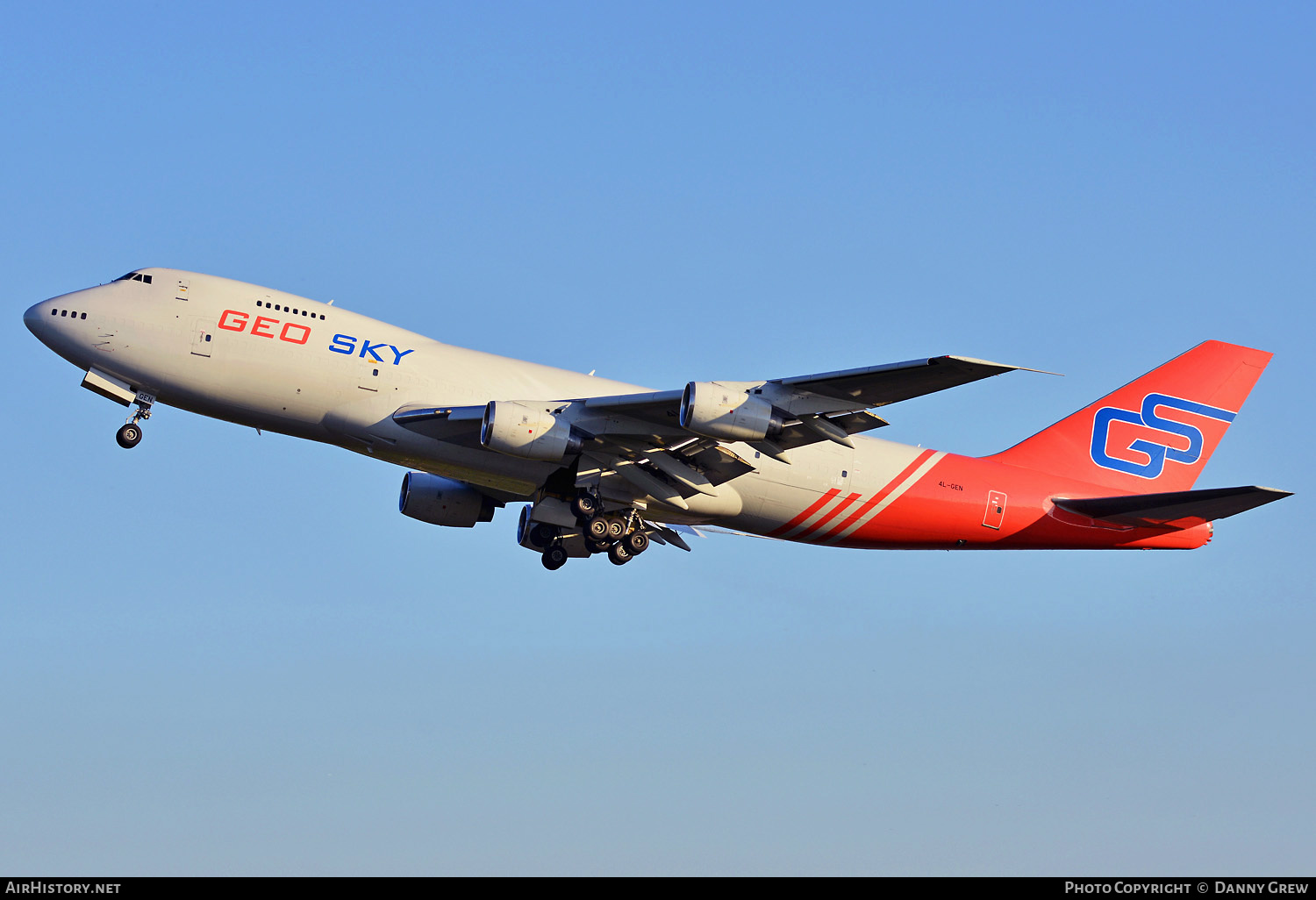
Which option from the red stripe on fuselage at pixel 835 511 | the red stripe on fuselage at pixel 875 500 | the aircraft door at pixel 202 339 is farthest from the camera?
the red stripe on fuselage at pixel 875 500

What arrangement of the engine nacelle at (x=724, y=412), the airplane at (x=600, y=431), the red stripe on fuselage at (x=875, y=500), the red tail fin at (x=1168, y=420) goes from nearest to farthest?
the engine nacelle at (x=724, y=412), the airplane at (x=600, y=431), the red stripe on fuselage at (x=875, y=500), the red tail fin at (x=1168, y=420)

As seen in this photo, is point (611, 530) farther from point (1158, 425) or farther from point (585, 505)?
point (1158, 425)

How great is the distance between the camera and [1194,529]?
116ft

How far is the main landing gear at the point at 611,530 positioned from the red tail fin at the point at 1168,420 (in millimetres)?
12189

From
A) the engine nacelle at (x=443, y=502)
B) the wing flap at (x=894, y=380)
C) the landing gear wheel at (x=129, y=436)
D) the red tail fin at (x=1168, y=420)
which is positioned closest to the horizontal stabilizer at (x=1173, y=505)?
the red tail fin at (x=1168, y=420)

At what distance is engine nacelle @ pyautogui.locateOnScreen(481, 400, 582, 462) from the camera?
29.8m

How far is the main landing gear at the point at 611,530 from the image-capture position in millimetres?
32844

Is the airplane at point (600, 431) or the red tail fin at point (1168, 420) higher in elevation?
the red tail fin at point (1168, 420)

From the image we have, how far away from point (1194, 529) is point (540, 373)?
60.3 feet

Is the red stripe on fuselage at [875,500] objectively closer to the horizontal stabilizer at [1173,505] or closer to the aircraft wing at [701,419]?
the aircraft wing at [701,419]
